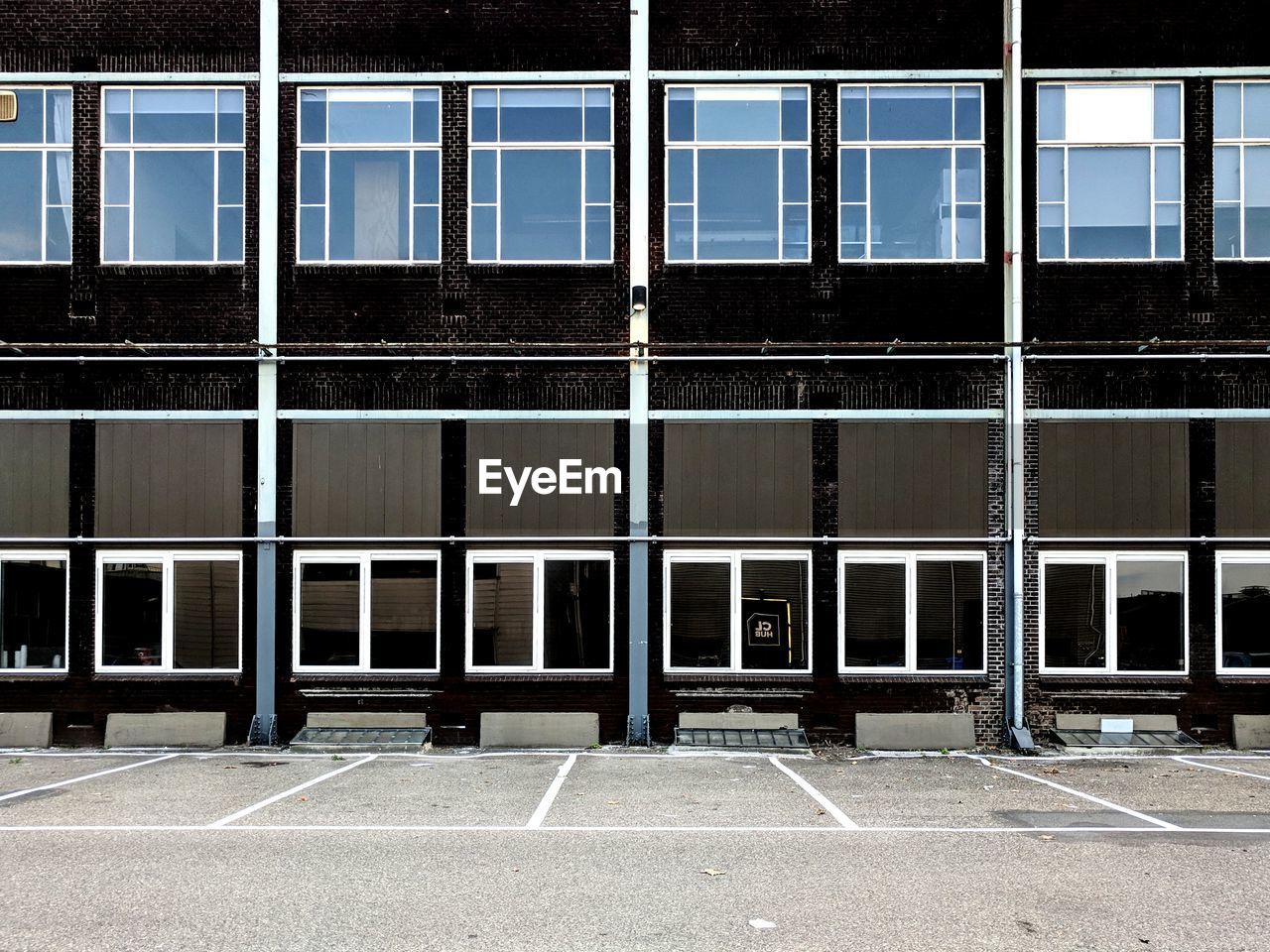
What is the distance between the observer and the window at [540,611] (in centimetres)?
1458

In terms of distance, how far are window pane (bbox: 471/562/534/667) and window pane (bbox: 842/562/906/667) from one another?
4477 mm

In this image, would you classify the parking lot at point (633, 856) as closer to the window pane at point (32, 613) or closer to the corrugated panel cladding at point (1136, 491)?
the window pane at point (32, 613)

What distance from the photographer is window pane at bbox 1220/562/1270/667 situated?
14.5 m

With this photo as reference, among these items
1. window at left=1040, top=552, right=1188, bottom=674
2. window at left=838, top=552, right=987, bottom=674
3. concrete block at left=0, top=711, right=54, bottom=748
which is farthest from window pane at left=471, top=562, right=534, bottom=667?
window at left=1040, top=552, right=1188, bottom=674

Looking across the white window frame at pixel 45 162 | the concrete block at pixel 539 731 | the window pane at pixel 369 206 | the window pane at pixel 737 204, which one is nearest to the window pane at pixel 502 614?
the concrete block at pixel 539 731

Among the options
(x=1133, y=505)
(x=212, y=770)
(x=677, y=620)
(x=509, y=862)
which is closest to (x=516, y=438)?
(x=677, y=620)

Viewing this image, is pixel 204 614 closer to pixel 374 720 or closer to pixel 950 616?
pixel 374 720

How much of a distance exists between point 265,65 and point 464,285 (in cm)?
426

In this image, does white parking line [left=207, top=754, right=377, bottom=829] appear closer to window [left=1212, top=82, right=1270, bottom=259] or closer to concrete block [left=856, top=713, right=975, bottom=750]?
concrete block [left=856, top=713, right=975, bottom=750]

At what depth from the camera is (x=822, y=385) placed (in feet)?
48.1

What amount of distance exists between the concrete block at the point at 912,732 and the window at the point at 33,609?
11360mm

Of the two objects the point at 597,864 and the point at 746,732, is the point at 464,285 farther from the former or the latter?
the point at 597,864

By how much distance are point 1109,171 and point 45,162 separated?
15508mm

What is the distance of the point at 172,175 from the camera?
15.0m
